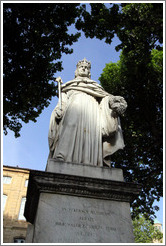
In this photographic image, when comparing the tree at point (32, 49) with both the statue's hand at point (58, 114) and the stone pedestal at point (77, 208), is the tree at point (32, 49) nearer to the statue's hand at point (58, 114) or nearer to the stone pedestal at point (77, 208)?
the statue's hand at point (58, 114)

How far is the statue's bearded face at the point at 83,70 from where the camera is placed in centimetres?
Answer: 731

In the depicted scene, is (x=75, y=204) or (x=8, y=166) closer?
(x=75, y=204)

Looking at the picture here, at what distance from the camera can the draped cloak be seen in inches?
197

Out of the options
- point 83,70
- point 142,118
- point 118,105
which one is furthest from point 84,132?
point 142,118

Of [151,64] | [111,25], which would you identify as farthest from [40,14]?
[151,64]

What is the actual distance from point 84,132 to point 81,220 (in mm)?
2215

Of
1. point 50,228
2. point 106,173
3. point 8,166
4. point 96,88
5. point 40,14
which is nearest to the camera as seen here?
point 50,228

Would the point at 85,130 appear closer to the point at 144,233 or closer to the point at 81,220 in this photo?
the point at 81,220

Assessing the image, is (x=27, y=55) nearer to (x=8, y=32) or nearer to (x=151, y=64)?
(x=8, y=32)

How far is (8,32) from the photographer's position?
26.8ft

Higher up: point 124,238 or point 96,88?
point 96,88

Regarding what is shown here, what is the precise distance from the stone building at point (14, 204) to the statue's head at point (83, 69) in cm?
2252

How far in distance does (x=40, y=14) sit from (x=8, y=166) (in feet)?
87.2

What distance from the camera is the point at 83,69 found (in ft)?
24.4
